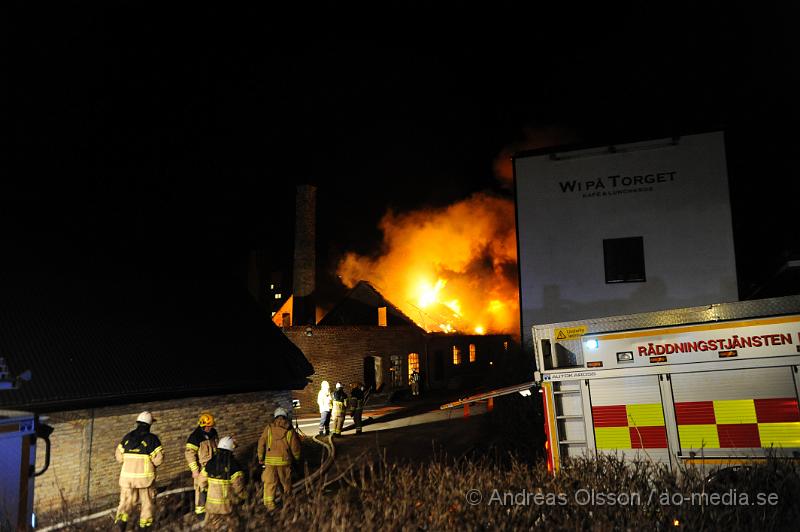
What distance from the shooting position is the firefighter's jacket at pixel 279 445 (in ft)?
24.1

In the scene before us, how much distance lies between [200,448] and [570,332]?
5252mm

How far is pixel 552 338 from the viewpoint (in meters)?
7.55

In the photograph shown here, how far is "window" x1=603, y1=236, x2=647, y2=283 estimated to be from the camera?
48.4ft

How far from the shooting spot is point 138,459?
21.9 ft

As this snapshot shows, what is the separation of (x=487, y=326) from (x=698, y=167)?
2246 centimetres

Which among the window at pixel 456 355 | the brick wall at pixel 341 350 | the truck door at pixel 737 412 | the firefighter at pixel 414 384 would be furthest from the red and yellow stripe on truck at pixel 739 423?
the window at pixel 456 355

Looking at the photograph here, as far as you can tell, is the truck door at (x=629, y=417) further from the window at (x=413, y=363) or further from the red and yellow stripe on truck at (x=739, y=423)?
the window at (x=413, y=363)

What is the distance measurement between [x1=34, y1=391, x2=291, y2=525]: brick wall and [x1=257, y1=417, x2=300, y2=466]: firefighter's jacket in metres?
2.28

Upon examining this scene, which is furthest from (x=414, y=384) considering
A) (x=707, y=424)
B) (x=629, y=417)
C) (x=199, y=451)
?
(x=707, y=424)

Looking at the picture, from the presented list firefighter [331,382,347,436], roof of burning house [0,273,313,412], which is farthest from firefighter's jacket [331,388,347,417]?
roof of burning house [0,273,313,412]

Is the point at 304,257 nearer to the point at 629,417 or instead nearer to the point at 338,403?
the point at 338,403

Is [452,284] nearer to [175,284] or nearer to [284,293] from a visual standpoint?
[175,284]

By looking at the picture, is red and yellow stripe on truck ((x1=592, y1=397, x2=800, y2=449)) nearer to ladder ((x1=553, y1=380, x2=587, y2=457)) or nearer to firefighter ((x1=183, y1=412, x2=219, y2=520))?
ladder ((x1=553, y1=380, x2=587, y2=457))

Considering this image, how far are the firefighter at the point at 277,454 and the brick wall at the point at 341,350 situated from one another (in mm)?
11940
